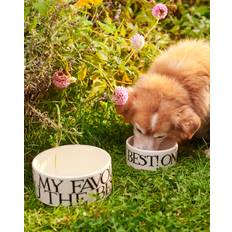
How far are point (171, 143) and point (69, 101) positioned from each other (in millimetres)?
574

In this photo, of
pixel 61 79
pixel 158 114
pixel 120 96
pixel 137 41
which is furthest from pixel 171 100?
pixel 61 79

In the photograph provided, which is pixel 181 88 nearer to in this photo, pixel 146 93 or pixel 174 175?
pixel 146 93

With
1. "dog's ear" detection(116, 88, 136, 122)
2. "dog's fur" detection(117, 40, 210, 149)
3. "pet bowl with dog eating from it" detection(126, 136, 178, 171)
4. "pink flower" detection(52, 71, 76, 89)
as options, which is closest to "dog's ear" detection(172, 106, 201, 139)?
"dog's fur" detection(117, 40, 210, 149)

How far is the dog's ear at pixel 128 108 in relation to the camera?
3027mm

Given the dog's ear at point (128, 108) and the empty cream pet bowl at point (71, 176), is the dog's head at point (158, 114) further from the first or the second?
the empty cream pet bowl at point (71, 176)

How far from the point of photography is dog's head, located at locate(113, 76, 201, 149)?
2.97 m

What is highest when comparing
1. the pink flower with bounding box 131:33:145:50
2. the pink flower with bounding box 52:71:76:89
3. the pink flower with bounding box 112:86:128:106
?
the pink flower with bounding box 131:33:145:50

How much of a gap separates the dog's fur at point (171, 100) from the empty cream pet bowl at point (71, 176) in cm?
28

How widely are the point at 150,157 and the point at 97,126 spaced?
43 cm

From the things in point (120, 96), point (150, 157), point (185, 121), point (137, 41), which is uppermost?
point (137, 41)

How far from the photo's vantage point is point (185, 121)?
9.77ft

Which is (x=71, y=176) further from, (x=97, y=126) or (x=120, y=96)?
(x=97, y=126)

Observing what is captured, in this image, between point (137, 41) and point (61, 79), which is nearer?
point (61, 79)

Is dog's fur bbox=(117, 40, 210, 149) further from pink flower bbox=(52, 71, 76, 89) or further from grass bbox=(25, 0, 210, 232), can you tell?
pink flower bbox=(52, 71, 76, 89)
